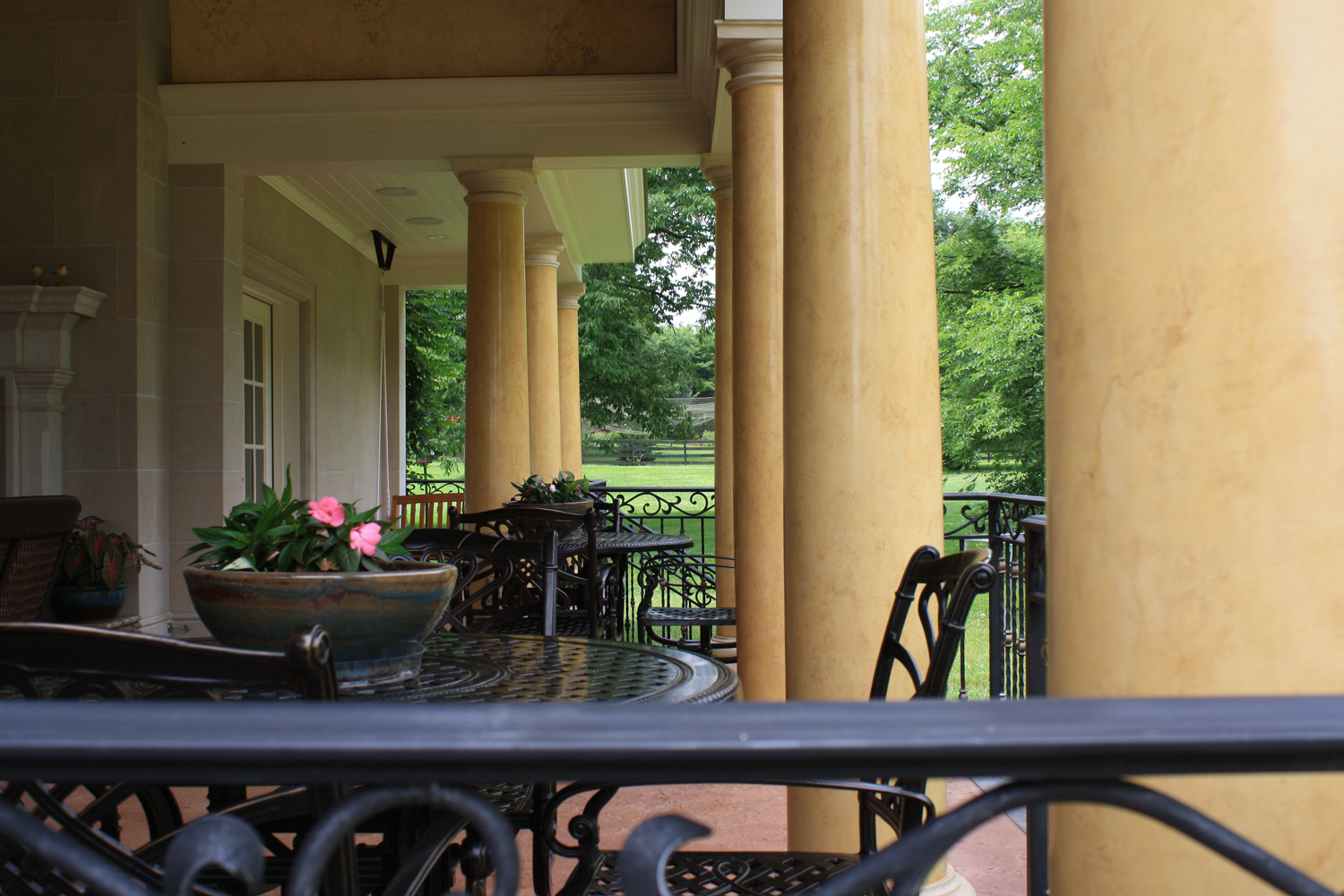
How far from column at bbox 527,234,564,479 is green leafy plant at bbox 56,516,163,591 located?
4455 millimetres

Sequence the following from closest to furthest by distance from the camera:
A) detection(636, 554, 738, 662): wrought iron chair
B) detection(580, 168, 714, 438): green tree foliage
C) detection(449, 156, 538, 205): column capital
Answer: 1. detection(636, 554, 738, 662): wrought iron chair
2. detection(449, 156, 538, 205): column capital
3. detection(580, 168, 714, 438): green tree foliage

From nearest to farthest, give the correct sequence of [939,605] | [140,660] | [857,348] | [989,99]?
[140,660], [939,605], [857,348], [989,99]

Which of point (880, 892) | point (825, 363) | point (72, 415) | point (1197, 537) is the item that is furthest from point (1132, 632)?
Answer: point (72, 415)

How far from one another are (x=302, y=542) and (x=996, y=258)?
17584 millimetres

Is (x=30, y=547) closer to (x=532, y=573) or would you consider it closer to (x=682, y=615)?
(x=532, y=573)

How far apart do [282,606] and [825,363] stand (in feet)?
5.61

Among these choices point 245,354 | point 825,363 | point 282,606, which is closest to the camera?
point 282,606

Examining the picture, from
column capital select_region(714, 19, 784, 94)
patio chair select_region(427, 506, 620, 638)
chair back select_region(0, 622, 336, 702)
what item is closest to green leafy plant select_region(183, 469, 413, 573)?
chair back select_region(0, 622, 336, 702)

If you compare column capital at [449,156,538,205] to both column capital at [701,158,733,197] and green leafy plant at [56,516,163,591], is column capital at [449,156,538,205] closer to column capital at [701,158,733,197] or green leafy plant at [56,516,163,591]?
column capital at [701,158,733,197]

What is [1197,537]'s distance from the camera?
3.59 ft

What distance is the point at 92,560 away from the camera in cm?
683

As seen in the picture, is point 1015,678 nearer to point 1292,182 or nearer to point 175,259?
point 1292,182

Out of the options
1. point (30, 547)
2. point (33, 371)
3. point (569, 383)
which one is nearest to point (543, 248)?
point (569, 383)

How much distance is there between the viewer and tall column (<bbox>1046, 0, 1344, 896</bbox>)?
3.48 feet
